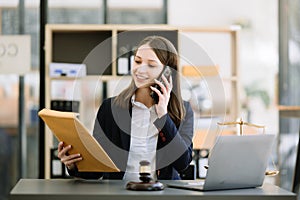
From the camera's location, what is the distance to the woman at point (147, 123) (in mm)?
2197

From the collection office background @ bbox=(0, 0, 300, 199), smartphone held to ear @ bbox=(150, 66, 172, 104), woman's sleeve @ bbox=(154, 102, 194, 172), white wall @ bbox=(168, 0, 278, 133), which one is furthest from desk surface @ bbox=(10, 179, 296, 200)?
white wall @ bbox=(168, 0, 278, 133)

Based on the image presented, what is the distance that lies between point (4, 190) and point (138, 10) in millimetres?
2127

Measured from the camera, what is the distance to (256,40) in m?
7.36

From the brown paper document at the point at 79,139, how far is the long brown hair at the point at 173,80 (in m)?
0.32

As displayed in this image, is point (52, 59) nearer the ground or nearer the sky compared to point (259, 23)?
nearer the ground

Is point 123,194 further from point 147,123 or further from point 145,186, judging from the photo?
point 147,123

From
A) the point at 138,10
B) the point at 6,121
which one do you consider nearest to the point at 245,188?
the point at 6,121

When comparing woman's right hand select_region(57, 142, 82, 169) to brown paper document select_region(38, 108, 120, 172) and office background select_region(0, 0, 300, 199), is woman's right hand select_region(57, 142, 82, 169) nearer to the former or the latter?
brown paper document select_region(38, 108, 120, 172)

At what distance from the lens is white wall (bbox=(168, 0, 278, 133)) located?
721 cm

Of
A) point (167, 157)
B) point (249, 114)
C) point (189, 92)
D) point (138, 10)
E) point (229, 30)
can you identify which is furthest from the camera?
point (249, 114)

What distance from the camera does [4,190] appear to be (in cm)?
498

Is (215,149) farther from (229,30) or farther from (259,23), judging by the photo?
(259,23)

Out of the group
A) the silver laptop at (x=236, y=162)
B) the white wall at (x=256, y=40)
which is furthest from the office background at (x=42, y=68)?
the silver laptop at (x=236, y=162)

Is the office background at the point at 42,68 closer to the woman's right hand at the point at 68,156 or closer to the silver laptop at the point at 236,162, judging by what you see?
the silver laptop at the point at 236,162
